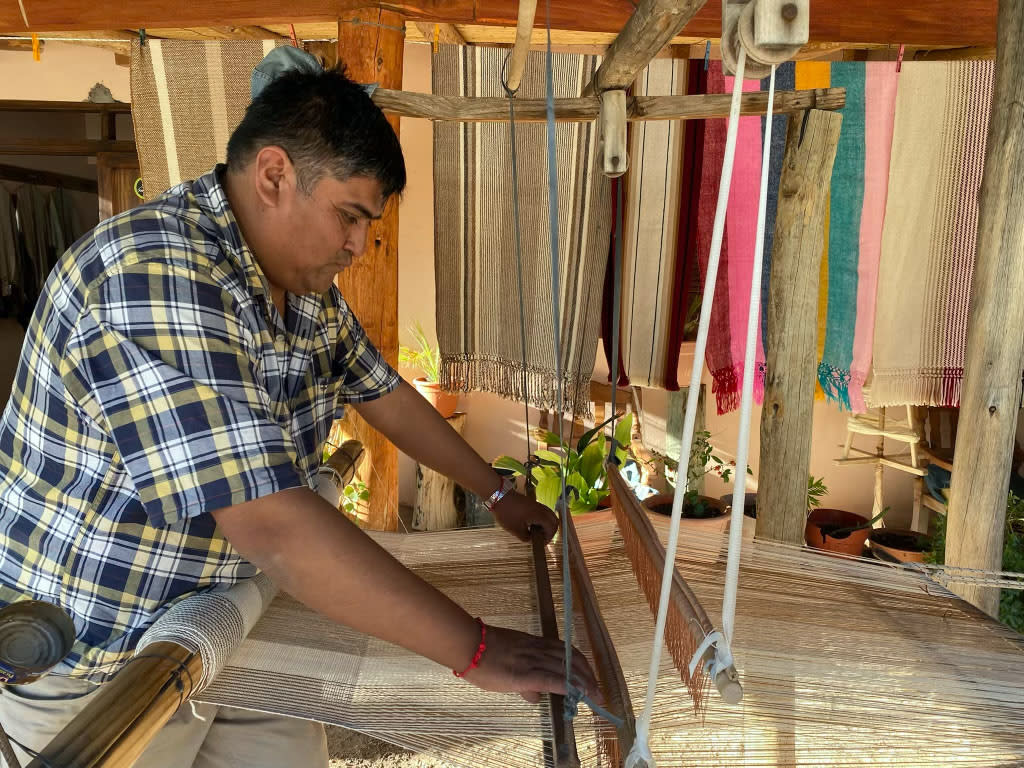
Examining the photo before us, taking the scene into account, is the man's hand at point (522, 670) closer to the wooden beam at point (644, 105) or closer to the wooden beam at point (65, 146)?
the wooden beam at point (644, 105)

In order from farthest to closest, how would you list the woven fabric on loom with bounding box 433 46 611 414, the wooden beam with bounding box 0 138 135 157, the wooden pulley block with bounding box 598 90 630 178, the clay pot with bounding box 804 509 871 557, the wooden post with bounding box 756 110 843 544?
the wooden beam with bounding box 0 138 135 157
the clay pot with bounding box 804 509 871 557
the woven fabric on loom with bounding box 433 46 611 414
the wooden post with bounding box 756 110 843 544
the wooden pulley block with bounding box 598 90 630 178

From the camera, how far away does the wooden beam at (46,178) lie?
5.47 meters

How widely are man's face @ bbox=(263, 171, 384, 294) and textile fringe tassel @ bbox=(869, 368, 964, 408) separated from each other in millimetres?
2255

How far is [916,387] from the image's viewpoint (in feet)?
9.32

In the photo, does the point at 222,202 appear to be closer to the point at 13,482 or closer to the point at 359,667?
the point at 13,482

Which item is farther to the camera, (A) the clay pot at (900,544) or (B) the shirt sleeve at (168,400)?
(A) the clay pot at (900,544)

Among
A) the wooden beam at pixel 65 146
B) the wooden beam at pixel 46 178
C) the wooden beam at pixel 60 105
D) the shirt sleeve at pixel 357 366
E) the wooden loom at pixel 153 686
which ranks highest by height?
the wooden beam at pixel 60 105

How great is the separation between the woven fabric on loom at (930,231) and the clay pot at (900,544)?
0.68 meters

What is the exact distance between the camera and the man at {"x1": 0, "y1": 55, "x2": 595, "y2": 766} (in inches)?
37.6

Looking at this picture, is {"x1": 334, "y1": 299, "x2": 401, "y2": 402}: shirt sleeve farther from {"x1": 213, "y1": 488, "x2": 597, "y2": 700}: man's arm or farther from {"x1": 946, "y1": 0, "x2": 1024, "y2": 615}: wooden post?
{"x1": 946, "y1": 0, "x2": 1024, "y2": 615}: wooden post

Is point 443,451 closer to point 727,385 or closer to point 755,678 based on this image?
point 755,678

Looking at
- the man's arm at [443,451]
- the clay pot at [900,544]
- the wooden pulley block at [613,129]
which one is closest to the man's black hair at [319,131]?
the wooden pulley block at [613,129]

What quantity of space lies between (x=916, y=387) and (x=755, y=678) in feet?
→ 6.37

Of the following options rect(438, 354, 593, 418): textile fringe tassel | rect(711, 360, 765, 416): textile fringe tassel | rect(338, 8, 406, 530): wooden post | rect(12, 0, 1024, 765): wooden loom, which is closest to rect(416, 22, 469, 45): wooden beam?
rect(338, 8, 406, 530): wooden post
